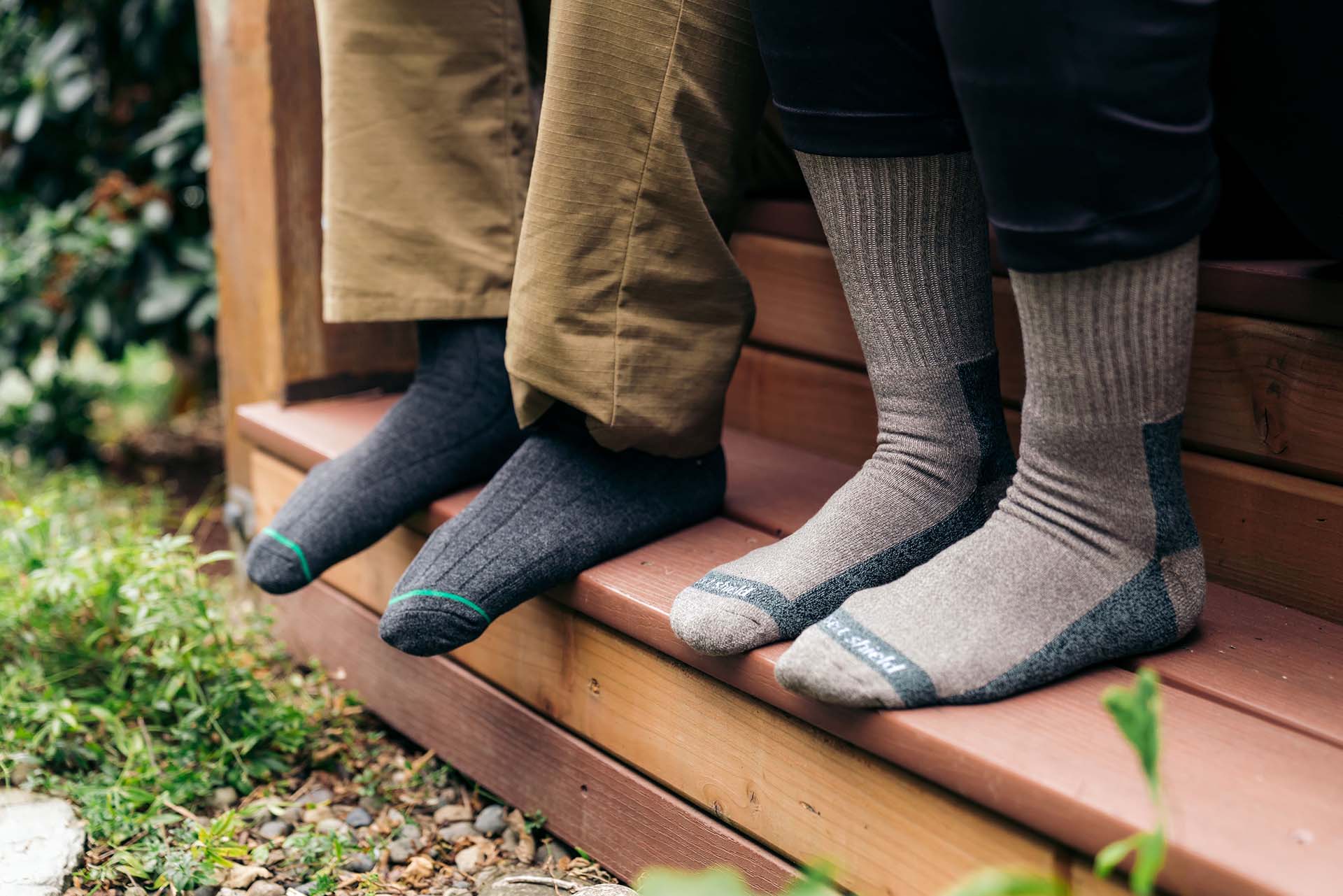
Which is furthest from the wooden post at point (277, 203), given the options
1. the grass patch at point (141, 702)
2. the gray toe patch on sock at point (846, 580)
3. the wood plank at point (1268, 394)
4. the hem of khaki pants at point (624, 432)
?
the wood plank at point (1268, 394)

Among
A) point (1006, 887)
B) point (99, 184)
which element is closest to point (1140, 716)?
point (1006, 887)

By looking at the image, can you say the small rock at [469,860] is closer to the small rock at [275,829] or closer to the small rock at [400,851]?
the small rock at [400,851]

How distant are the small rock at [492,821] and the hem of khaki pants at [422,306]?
462 millimetres

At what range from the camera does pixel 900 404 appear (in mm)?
871

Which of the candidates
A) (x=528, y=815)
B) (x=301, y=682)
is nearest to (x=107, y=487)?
(x=301, y=682)

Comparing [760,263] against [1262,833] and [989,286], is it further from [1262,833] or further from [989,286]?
[1262,833]

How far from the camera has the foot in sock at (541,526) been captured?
92 cm

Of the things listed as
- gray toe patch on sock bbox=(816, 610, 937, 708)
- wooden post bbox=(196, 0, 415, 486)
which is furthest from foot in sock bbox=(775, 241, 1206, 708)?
wooden post bbox=(196, 0, 415, 486)

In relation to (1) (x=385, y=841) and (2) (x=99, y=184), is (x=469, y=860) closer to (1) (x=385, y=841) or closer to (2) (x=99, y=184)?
(1) (x=385, y=841)

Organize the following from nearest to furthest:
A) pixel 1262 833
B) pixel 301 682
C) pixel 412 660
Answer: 1. pixel 1262 833
2. pixel 412 660
3. pixel 301 682

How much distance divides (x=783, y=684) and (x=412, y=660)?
1.99 feet

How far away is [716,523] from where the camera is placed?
108 centimetres

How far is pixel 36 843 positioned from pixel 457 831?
35 centimetres

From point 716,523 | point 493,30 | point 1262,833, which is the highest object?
point 493,30
